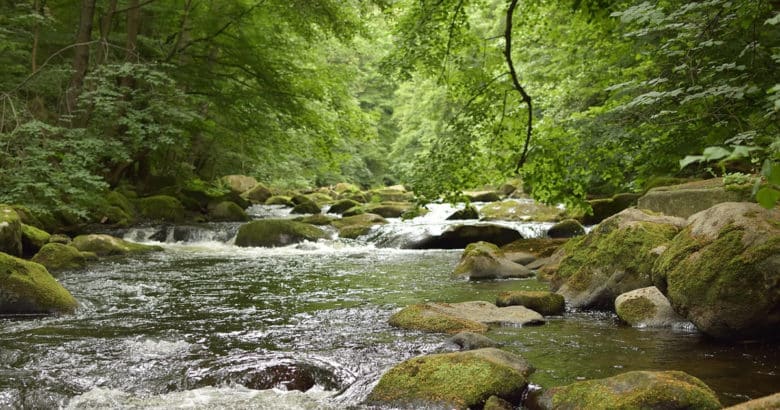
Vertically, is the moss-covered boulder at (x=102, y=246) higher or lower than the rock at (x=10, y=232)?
lower

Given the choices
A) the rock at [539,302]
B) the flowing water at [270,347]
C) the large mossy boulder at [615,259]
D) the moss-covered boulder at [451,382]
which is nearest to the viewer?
the moss-covered boulder at [451,382]

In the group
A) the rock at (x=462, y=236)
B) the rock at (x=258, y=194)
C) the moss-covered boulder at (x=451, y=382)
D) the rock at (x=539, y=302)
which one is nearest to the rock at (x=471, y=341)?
the moss-covered boulder at (x=451, y=382)

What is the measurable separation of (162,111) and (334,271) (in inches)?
210

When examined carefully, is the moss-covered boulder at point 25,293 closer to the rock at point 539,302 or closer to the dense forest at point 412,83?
the dense forest at point 412,83

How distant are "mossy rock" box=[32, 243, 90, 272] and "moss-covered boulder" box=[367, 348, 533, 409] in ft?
27.1

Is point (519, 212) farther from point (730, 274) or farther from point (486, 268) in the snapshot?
point (730, 274)

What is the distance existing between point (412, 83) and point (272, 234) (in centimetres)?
619

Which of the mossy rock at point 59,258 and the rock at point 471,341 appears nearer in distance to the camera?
the rock at point 471,341

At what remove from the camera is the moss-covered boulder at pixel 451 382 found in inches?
164

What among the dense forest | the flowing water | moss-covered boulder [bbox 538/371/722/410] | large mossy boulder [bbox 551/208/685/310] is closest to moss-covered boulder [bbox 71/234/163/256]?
the dense forest

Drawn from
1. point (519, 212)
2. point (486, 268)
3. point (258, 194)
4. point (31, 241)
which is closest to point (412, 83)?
point (486, 268)

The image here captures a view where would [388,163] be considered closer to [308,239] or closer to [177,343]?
[308,239]

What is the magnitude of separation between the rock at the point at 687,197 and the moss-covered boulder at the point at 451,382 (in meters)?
5.50

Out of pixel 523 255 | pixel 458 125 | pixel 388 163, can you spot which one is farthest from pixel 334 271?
pixel 388 163
